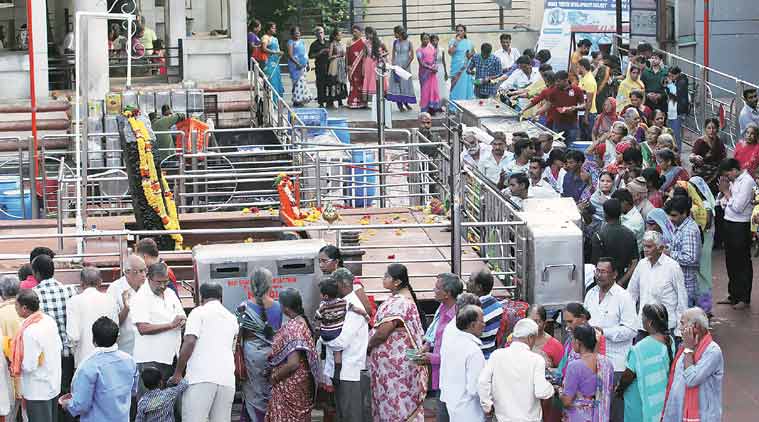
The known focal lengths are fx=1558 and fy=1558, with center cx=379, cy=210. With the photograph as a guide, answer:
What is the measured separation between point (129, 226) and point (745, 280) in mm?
6692

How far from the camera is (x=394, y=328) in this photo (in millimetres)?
12375

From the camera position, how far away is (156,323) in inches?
490

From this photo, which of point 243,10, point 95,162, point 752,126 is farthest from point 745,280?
point 243,10

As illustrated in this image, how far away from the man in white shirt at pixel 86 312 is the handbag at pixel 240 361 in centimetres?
101

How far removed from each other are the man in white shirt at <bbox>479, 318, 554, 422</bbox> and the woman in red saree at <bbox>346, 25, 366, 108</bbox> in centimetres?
1803

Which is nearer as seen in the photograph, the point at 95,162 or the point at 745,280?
the point at 745,280

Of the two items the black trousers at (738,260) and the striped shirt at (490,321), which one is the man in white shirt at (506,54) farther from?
the striped shirt at (490,321)

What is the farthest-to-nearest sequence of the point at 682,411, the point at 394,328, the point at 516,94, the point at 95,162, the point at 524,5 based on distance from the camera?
the point at 524,5 < the point at 95,162 < the point at 516,94 < the point at 394,328 < the point at 682,411

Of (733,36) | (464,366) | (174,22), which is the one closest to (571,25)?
(733,36)

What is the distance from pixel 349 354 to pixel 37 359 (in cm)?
246

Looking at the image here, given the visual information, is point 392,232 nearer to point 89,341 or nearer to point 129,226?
point 129,226

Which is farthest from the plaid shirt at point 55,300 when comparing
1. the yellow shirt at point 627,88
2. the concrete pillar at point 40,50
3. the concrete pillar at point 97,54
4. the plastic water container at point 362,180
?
the concrete pillar at point 40,50

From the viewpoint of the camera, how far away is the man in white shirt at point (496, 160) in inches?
680

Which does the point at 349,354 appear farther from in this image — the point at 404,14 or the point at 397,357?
the point at 404,14
